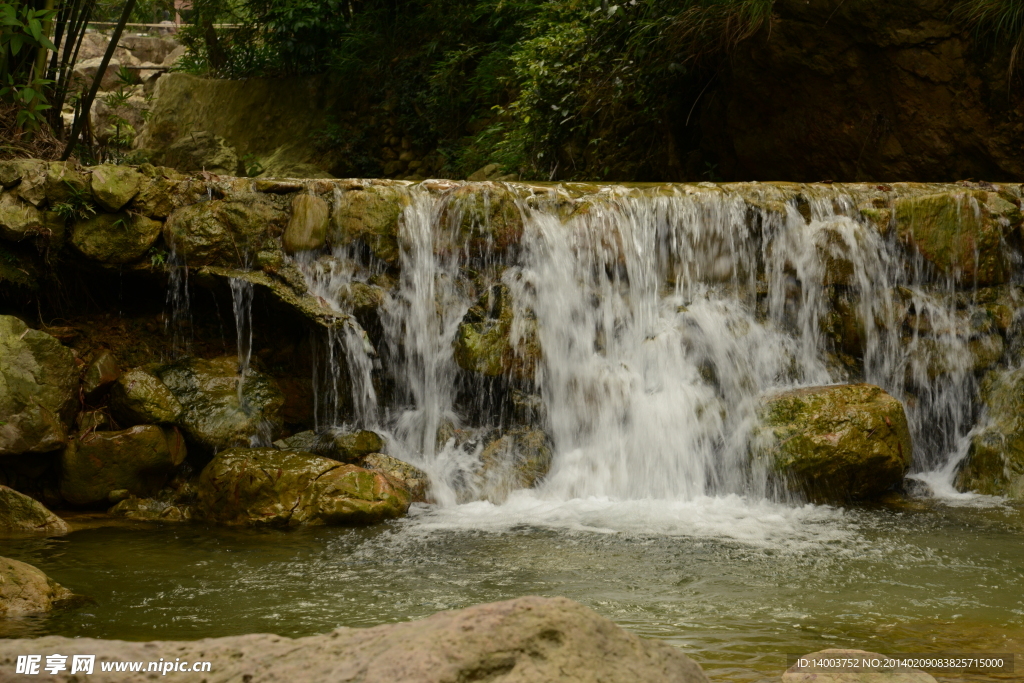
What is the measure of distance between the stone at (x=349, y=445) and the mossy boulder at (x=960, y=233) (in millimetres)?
4470

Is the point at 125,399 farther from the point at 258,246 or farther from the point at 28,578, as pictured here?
the point at 28,578

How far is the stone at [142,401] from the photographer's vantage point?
19.6 feet

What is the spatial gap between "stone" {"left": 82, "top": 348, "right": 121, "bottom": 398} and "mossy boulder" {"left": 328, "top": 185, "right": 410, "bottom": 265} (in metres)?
1.79

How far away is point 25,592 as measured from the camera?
143 inches

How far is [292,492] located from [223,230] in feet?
7.20

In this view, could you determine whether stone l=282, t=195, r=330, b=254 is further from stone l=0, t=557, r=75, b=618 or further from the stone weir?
stone l=0, t=557, r=75, b=618

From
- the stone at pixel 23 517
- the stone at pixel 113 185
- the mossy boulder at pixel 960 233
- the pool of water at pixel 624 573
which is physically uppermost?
Result: the stone at pixel 113 185

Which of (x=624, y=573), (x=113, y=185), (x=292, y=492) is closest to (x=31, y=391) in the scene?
(x=113, y=185)

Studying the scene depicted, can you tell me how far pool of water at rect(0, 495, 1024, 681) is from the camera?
3.47 meters

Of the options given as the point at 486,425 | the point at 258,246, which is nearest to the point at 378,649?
the point at 486,425

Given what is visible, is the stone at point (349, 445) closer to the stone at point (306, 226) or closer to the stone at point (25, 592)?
the stone at point (306, 226)

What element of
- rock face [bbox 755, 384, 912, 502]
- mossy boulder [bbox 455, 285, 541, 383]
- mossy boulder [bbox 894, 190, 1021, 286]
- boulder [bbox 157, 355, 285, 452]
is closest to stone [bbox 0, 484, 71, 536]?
boulder [bbox 157, 355, 285, 452]

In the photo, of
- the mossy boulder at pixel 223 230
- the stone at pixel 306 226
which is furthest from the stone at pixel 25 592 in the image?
the stone at pixel 306 226

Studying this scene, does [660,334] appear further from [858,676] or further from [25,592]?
[25,592]
